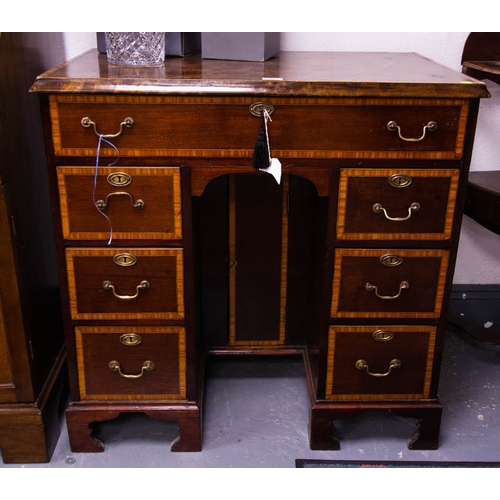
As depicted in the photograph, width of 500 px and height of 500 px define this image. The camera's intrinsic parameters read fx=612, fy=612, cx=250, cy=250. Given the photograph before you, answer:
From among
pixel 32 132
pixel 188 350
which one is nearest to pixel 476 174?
pixel 188 350

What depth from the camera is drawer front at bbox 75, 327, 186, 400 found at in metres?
1.66

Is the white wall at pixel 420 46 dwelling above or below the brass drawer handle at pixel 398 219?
above

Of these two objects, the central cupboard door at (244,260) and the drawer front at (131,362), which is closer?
the drawer front at (131,362)

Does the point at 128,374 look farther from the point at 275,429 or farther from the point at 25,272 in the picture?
the point at 275,429

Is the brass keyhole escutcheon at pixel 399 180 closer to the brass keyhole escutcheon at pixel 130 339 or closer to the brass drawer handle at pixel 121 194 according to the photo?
the brass drawer handle at pixel 121 194

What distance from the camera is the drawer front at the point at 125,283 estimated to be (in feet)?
5.13

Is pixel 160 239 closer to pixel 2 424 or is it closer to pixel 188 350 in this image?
pixel 188 350

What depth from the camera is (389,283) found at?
5.29 feet

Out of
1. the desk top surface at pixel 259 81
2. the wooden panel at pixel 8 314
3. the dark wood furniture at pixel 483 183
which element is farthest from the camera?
the dark wood furniture at pixel 483 183

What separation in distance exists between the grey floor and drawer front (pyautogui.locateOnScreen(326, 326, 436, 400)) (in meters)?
0.19

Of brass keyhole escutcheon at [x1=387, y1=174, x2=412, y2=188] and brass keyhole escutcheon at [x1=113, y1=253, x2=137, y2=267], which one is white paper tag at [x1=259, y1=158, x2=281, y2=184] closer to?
brass keyhole escutcheon at [x1=387, y1=174, x2=412, y2=188]

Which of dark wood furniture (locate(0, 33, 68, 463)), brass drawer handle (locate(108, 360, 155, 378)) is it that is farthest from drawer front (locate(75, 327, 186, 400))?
dark wood furniture (locate(0, 33, 68, 463))

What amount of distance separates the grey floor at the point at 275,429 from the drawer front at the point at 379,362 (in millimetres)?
193

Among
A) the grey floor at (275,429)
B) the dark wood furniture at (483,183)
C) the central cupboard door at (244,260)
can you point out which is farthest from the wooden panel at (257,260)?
the dark wood furniture at (483,183)
